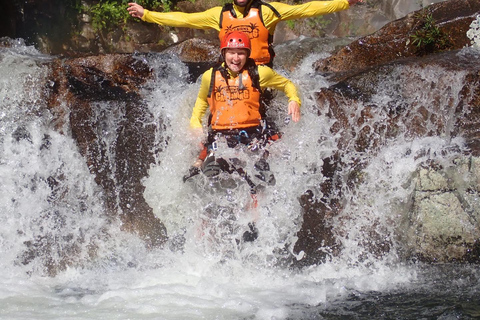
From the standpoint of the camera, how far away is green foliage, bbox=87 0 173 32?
33.7 ft

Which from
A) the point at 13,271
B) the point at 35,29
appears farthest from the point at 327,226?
the point at 35,29

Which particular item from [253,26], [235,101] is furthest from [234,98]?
[253,26]

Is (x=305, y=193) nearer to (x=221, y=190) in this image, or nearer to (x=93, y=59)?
(x=221, y=190)

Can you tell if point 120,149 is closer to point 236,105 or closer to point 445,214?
point 236,105

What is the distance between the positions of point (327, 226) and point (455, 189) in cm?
120

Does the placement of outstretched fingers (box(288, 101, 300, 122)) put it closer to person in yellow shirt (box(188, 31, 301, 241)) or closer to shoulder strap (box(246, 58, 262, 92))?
person in yellow shirt (box(188, 31, 301, 241))

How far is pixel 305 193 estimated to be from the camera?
17.6ft

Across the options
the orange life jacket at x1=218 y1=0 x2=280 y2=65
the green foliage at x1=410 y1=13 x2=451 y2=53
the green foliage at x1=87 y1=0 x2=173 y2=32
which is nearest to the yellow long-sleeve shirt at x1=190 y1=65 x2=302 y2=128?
the orange life jacket at x1=218 y1=0 x2=280 y2=65

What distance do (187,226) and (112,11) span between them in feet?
20.0

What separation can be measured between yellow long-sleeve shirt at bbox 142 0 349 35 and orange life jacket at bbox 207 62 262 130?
844 mm

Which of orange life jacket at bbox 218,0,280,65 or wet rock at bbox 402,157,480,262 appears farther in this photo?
orange life jacket at bbox 218,0,280,65

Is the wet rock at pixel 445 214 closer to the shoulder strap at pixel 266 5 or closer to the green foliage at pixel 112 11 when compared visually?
the shoulder strap at pixel 266 5

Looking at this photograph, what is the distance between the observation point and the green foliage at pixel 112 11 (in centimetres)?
1028

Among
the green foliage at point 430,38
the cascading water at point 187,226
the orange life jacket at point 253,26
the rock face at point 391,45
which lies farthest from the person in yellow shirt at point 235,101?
the green foliage at point 430,38
